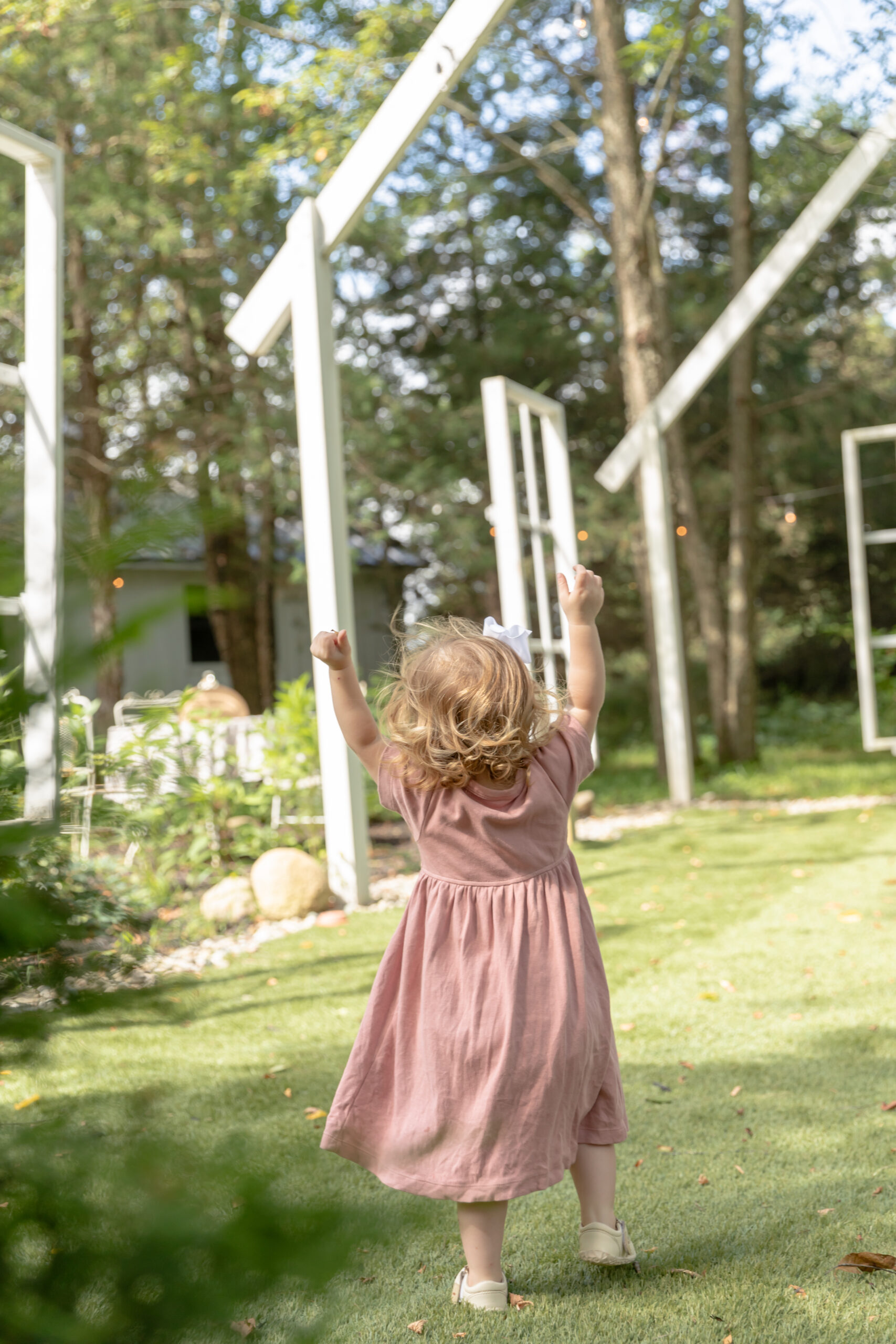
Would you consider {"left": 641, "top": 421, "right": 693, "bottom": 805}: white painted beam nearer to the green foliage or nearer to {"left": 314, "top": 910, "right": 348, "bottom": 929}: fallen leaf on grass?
{"left": 314, "top": 910, "right": 348, "bottom": 929}: fallen leaf on grass

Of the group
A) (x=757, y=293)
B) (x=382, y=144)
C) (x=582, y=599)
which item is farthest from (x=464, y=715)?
(x=757, y=293)

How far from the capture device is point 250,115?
11.3 metres

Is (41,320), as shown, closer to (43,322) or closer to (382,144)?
(43,322)

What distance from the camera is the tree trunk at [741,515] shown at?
33.5ft

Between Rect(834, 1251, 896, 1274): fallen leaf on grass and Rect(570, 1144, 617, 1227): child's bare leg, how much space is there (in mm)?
394

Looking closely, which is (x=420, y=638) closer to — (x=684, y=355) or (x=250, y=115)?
(x=250, y=115)

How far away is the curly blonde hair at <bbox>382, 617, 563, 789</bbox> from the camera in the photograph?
1866 mm

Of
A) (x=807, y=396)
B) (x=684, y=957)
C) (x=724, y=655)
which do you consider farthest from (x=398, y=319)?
(x=684, y=957)

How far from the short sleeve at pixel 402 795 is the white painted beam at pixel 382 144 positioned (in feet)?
12.1

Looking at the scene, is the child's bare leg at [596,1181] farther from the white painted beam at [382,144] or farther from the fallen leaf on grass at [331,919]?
the white painted beam at [382,144]

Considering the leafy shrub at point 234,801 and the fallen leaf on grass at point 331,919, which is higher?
the leafy shrub at point 234,801

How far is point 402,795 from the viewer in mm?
1939

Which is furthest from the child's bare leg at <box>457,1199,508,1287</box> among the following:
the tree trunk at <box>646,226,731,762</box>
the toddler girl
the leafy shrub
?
the tree trunk at <box>646,226,731,762</box>

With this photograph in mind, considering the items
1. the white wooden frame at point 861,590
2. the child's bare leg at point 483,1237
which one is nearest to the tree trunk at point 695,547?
the white wooden frame at point 861,590
